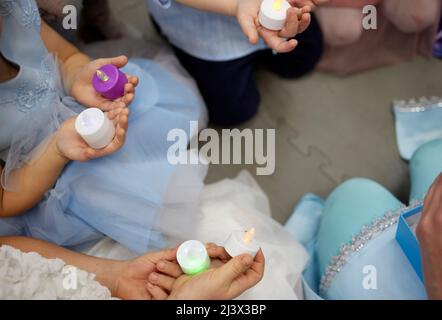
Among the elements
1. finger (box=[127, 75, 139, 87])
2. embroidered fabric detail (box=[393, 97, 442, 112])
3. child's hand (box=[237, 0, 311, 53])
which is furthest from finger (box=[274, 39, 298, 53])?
embroidered fabric detail (box=[393, 97, 442, 112])

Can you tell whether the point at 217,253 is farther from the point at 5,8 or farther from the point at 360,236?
the point at 5,8

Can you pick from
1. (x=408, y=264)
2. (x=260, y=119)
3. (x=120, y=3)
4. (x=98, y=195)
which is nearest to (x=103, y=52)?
(x=120, y=3)

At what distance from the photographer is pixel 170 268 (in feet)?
1.86

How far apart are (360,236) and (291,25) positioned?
32 cm

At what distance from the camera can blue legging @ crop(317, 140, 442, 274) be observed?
737 mm

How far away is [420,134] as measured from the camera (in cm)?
94

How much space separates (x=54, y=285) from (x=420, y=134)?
0.72 m

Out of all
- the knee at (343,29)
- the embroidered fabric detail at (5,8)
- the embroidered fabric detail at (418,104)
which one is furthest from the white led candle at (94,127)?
the embroidered fabric detail at (418,104)

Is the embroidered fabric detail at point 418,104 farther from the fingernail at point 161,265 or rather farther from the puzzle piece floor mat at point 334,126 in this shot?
the fingernail at point 161,265

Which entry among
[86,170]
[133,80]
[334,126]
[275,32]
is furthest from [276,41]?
[334,126]

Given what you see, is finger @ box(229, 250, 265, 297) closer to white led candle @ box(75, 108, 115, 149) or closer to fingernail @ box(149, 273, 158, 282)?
fingernail @ box(149, 273, 158, 282)

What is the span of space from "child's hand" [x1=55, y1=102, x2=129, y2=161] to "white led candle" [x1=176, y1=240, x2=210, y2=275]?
157 millimetres

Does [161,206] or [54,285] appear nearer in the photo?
[54,285]
